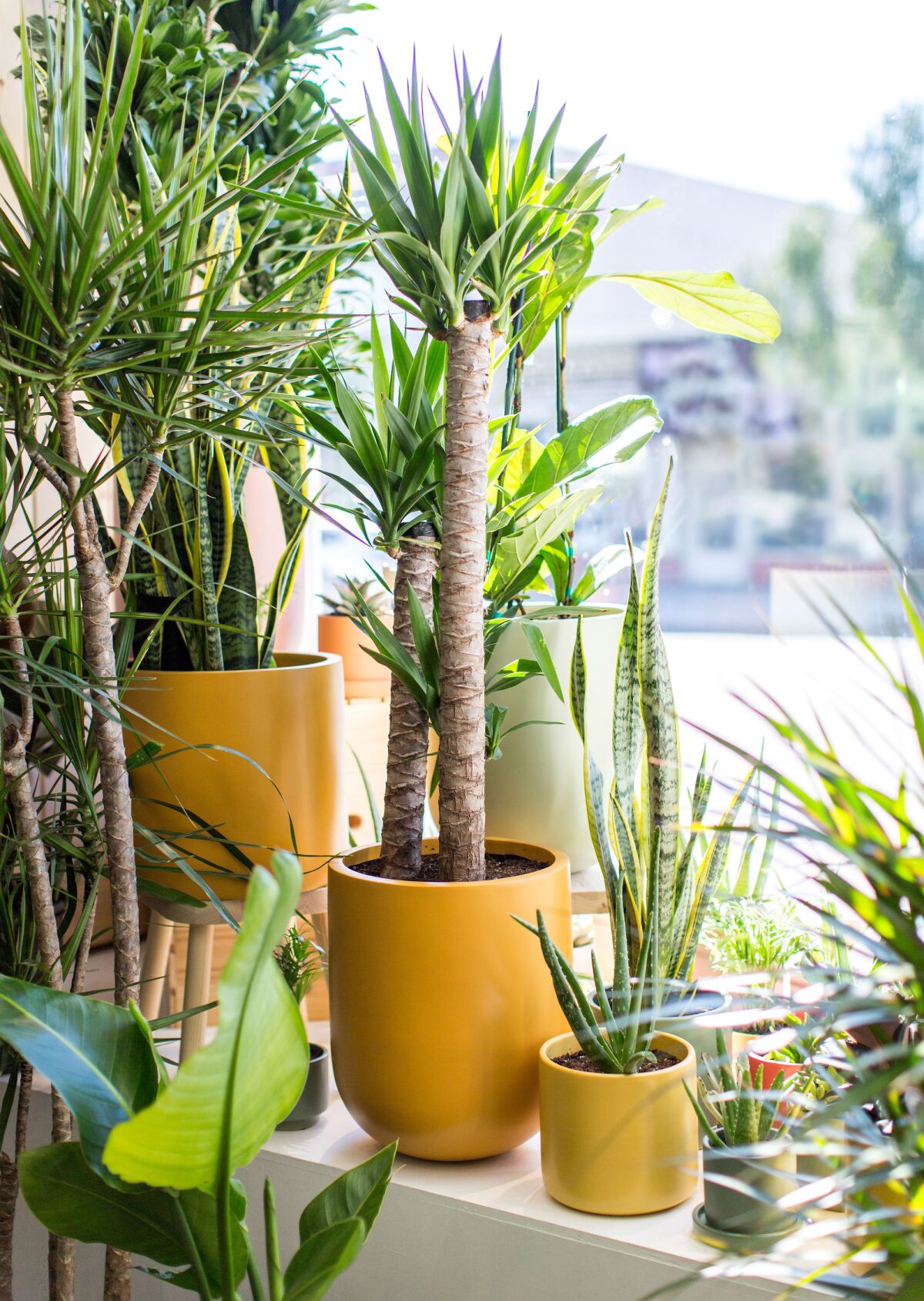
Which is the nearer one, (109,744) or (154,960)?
(109,744)

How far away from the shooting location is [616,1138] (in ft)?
2.59

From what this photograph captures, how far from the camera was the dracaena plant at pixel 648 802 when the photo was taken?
0.91 meters

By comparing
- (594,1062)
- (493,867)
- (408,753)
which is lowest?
(594,1062)

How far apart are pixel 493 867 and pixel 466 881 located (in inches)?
3.5

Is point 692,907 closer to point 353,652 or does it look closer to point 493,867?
point 493,867

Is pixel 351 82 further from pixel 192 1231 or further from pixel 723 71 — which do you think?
pixel 192 1231

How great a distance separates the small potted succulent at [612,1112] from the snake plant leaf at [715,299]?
1.97 ft

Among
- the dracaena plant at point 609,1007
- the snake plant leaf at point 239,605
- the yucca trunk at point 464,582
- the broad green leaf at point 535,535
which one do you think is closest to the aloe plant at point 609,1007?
the dracaena plant at point 609,1007

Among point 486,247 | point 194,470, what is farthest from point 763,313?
point 194,470

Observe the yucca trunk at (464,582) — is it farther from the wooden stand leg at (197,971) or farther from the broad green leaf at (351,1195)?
the wooden stand leg at (197,971)

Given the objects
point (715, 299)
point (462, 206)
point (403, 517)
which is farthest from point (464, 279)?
point (715, 299)

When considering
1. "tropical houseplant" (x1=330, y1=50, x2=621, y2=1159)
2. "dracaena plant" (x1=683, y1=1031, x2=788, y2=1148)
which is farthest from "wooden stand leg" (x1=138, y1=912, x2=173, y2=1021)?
"dracaena plant" (x1=683, y1=1031, x2=788, y2=1148)

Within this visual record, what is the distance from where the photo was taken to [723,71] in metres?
1.59

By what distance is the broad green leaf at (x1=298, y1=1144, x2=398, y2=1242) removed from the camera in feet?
2.34
